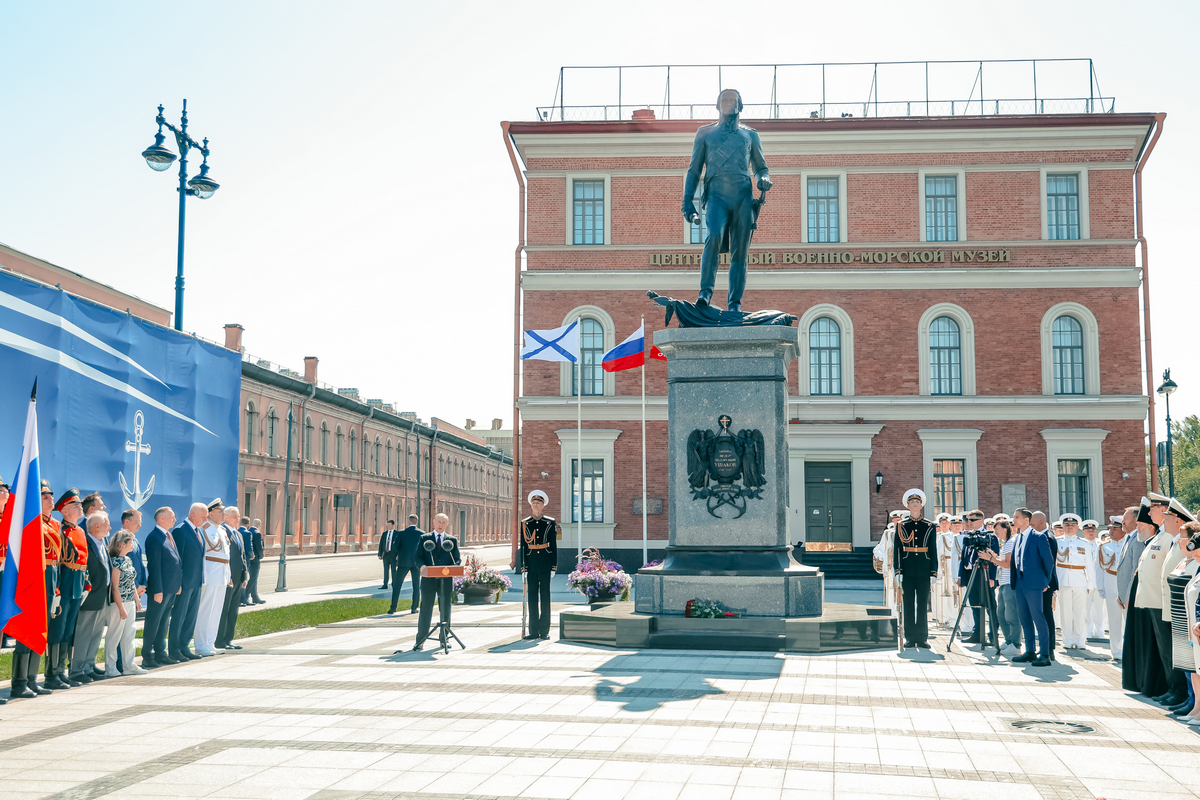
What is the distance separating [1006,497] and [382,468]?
46903mm

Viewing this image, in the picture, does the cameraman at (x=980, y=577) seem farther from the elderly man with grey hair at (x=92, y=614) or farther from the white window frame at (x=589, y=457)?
the white window frame at (x=589, y=457)

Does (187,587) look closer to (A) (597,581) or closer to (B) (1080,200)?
(A) (597,581)

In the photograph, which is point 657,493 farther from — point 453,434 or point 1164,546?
point 453,434

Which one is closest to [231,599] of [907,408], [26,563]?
[26,563]

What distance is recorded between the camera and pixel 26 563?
857 cm

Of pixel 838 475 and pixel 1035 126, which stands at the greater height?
pixel 1035 126

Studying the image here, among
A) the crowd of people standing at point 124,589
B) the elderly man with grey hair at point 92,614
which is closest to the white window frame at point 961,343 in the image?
the crowd of people standing at point 124,589

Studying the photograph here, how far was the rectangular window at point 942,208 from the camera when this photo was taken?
103 ft

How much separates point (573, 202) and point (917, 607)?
21738 mm

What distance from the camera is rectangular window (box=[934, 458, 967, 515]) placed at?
30388 millimetres

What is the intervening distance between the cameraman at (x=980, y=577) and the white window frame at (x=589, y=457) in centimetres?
1729

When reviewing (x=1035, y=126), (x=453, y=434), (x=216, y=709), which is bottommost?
(x=216, y=709)

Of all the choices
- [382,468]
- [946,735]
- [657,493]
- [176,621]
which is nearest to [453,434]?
[382,468]

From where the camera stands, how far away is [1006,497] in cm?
3017
